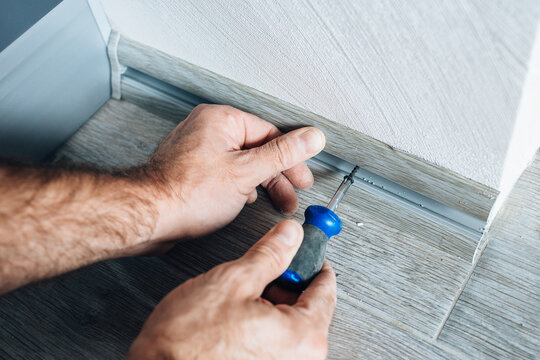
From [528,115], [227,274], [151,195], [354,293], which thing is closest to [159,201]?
[151,195]

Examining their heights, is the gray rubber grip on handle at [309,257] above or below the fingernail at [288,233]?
below

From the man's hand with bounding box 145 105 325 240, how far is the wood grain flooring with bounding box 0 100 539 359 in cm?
5

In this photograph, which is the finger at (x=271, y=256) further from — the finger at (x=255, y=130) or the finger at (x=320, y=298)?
the finger at (x=255, y=130)

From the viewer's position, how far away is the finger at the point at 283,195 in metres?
0.52

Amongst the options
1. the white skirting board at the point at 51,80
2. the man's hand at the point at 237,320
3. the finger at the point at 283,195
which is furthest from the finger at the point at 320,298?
the white skirting board at the point at 51,80

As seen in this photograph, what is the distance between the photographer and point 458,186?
0.42 meters

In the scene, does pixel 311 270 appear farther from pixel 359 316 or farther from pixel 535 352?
pixel 535 352

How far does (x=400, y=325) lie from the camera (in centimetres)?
45

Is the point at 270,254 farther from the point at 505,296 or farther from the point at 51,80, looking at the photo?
the point at 51,80

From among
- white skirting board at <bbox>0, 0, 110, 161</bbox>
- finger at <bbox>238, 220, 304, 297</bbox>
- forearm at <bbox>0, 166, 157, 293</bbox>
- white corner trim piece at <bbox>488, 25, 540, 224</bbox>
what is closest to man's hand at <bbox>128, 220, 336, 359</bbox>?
→ finger at <bbox>238, 220, 304, 297</bbox>

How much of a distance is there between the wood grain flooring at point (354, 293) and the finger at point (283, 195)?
0.04 feet

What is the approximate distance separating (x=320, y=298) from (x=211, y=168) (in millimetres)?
190

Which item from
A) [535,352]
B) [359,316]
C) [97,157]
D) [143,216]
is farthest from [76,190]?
[535,352]

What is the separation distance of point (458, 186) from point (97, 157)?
19.5 inches
